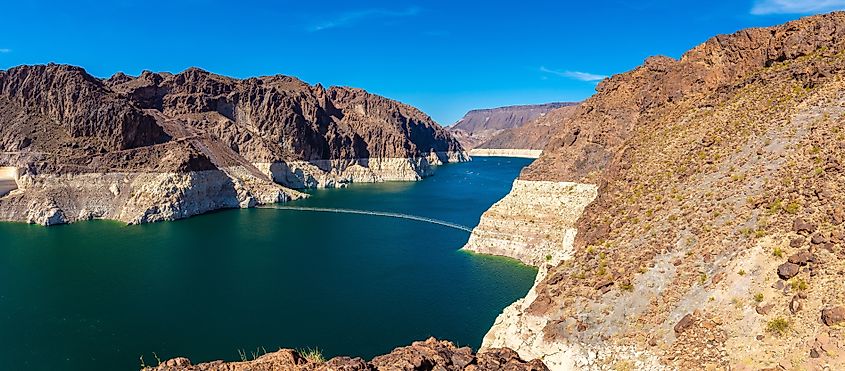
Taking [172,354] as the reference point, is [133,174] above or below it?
above

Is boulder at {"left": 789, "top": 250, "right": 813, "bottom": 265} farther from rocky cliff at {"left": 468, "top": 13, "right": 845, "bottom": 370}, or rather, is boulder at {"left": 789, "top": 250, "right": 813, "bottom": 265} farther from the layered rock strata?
the layered rock strata

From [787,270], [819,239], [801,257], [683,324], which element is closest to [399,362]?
[683,324]

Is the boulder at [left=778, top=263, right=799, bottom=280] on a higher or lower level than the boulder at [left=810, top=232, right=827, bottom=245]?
lower

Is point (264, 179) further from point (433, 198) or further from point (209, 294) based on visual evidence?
point (209, 294)

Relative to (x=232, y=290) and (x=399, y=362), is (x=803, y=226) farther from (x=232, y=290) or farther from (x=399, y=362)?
(x=232, y=290)

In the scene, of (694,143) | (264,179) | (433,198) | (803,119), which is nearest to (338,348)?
(694,143)

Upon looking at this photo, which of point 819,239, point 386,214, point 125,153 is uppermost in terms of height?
point 125,153

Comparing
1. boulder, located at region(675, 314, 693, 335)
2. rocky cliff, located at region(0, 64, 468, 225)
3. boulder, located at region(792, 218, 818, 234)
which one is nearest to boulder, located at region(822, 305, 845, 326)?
boulder, located at region(675, 314, 693, 335)
